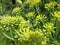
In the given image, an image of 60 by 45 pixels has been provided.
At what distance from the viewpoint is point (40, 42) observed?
1.05 m

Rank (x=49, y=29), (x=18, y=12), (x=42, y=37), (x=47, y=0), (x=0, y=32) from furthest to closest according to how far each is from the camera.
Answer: (x=47, y=0) → (x=18, y=12) → (x=0, y=32) → (x=49, y=29) → (x=42, y=37)

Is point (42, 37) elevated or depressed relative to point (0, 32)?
elevated

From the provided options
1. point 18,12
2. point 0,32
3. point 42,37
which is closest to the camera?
point 42,37

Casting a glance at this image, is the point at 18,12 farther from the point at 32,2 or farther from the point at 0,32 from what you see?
the point at 0,32

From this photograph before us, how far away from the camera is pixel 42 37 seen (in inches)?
41.2

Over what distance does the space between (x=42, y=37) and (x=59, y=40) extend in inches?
17.2

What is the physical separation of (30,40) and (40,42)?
50 mm

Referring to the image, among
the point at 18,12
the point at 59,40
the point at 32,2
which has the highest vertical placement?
the point at 32,2

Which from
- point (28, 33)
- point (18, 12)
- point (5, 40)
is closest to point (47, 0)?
point (18, 12)

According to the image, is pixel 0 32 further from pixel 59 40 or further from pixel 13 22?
pixel 59 40

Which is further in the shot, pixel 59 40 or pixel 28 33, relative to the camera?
pixel 59 40

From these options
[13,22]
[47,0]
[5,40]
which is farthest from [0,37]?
[47,0]

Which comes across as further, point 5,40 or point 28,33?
point 5,40

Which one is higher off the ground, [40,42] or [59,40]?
[40,42]
